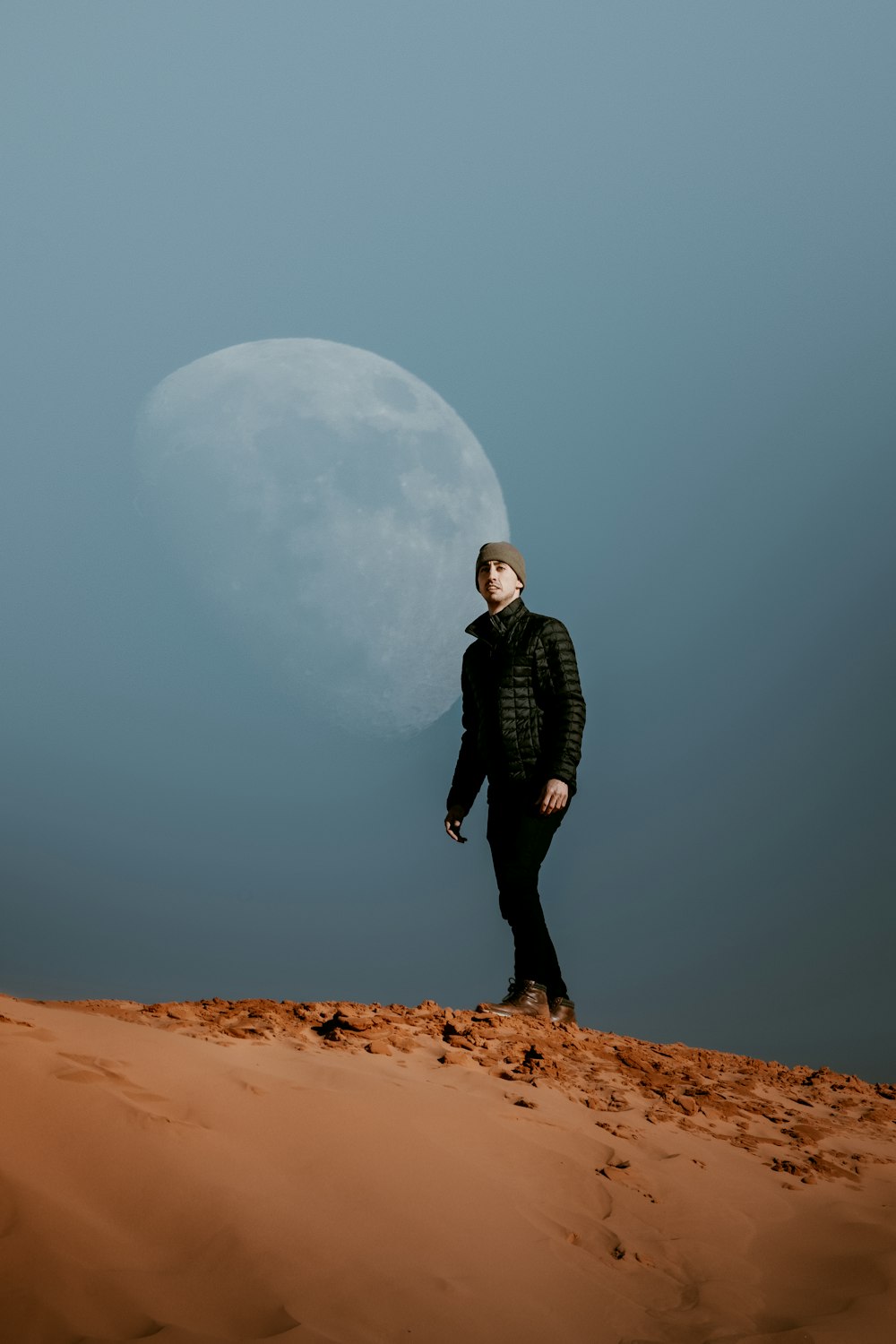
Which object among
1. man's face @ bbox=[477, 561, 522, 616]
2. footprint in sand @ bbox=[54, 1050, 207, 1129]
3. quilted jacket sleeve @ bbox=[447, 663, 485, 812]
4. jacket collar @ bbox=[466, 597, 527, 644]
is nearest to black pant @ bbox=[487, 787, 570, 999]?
quilted jacket sleeve @ bbox=[447, 663, 485, 812]

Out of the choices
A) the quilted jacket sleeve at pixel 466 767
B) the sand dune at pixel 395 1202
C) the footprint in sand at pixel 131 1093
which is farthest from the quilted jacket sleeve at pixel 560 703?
the footprint in sand at pixel 131 1093

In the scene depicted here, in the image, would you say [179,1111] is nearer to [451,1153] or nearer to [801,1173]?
[451,1153]

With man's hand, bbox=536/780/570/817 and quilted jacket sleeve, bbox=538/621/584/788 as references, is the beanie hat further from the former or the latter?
man's hand, bbox=536/780/570/817

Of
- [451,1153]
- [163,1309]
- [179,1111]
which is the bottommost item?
[163,1309]

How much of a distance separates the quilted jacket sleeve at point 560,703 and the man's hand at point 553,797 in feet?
0.13

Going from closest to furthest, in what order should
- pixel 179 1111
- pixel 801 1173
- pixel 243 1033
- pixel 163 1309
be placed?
pixel 163 1309 < pixel 179 1111 < pixel 801 1173 < pixel 243 1033

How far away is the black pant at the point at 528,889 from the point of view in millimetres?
5477

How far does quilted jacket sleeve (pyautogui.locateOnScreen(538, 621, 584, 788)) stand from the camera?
550cm

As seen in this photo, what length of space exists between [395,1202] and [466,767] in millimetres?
3461

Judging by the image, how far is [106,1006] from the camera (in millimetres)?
4820

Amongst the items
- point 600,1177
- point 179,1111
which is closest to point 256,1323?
point 179,1111

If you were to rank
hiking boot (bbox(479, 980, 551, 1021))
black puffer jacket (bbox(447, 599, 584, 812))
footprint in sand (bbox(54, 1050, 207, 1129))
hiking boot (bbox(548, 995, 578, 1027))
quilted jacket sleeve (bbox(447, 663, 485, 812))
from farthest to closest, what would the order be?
quilted jacket sleeve (bbox(447, 663, 485, 812))
black puffer jacket (bbox(447, 599, 584, 812))
hiking boot (bbox(548, 995, 578, 1027))
hiking boot (bbox(479, 980, 551, 1021))
footprint in sand (bbox(54, 1050, 207, 1129))

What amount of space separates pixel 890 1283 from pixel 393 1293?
1.38 m

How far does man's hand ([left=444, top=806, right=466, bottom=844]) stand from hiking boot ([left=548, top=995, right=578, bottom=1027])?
107cm
